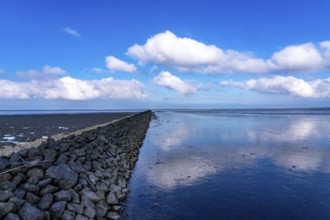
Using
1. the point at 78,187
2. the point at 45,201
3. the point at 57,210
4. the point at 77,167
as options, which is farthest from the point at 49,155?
the point at 57,210

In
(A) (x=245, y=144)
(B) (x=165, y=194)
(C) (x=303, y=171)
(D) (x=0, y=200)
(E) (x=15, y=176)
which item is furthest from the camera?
(A) (x=245, y=144)

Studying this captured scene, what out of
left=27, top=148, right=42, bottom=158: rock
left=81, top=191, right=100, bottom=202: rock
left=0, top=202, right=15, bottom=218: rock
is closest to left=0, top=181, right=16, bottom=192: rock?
left=0, top=202, right=15, bottom=218: rock

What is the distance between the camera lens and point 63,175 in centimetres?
964

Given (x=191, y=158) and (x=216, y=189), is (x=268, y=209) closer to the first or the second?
(x=216, y=189)

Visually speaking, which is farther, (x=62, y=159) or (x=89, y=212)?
(x=62, y=159)

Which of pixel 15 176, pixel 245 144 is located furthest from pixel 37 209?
pixel 245 144

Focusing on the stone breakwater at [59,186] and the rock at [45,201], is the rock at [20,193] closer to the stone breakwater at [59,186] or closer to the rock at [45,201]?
the stone breakwater at [59,186]

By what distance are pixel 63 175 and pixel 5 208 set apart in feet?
7.98

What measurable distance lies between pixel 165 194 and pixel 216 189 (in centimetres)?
203

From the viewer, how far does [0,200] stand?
24.8 feet

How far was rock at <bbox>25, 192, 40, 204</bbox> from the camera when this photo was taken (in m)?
8.17

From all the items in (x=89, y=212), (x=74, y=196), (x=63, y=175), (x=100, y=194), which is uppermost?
(x=63, y=175)

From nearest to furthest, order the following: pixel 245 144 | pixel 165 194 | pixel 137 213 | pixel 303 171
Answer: pixel 137 213
pixel 165 194
pixel 303 171
pixel 245 144

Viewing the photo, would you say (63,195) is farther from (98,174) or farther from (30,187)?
(98,174)
